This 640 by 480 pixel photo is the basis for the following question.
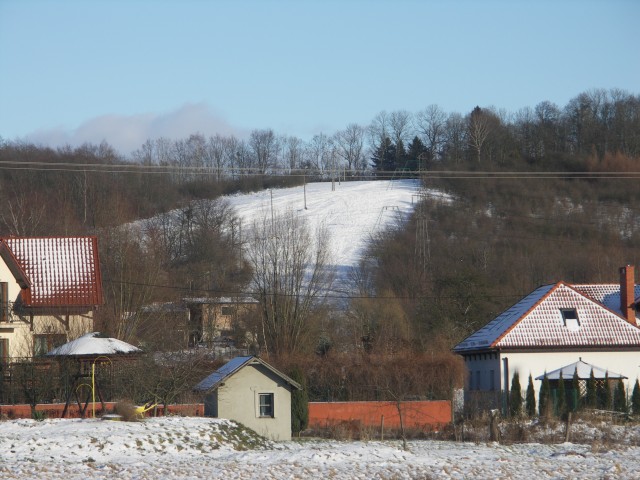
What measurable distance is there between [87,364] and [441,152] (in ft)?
320

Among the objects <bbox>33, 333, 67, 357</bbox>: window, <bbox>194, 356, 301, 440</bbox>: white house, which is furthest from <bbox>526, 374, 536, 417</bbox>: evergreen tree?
<bbox>33, 333, 67, 357</bbox>: window

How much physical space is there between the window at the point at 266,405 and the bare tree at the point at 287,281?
2180cm

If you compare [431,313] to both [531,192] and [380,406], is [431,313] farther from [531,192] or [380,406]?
[531,192]

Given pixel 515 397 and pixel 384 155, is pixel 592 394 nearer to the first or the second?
pixel 515 397

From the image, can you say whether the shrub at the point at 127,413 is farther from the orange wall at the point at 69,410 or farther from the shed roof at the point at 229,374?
the orange wall at the point at 69,410

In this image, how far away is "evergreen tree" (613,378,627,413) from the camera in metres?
42.4

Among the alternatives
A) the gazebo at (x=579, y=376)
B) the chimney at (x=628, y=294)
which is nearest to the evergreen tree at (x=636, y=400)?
the gazebo at (x=579, y=376)

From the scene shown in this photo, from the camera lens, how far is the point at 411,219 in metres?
100

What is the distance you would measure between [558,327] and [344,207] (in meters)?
63.1

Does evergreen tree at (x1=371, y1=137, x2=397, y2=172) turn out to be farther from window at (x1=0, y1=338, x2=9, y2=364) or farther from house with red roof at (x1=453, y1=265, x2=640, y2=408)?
window at (x1=0, y1=338, x2=9, y2=364)

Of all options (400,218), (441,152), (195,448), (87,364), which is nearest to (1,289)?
(87,364)

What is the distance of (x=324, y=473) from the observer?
2288 cm

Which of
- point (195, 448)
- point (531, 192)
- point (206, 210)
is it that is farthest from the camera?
point (531, 192)

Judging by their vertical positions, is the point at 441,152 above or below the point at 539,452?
above
